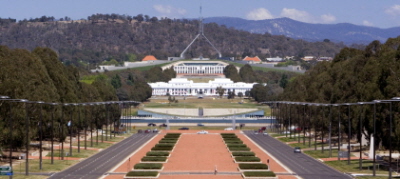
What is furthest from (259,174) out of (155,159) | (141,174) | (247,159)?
(155,159)

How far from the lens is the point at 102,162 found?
3098 inches

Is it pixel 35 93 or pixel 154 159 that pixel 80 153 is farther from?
pixel 154 159

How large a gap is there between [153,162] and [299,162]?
45.1ft

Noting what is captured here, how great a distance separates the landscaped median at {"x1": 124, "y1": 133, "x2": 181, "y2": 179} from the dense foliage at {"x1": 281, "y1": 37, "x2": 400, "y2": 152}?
18080 mm

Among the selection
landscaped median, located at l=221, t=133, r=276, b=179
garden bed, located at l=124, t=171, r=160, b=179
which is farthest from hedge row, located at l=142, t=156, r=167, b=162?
garden bed, located at l=124, t=171, r=160, b=179

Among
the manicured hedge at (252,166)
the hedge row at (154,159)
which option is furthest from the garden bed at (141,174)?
the hedge row at (154,159)

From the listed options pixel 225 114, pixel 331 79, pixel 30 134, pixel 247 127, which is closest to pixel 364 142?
pixel 331 79

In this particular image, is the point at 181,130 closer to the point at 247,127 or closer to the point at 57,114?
the point at 247,127

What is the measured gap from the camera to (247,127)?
491 feet

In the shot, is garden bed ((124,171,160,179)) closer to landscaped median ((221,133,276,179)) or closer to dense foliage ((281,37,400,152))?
landscaped median ((221,133,276,179))

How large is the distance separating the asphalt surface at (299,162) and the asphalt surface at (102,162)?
50.8 feet

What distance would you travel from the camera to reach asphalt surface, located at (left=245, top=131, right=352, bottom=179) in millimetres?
66812

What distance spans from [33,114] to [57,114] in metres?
8.31

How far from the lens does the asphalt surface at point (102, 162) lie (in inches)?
2621
